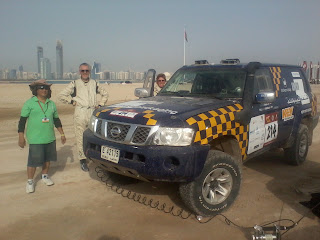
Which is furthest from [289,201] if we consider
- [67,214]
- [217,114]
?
[67,214]

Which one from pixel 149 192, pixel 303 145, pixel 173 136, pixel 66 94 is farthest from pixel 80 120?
pixel 303 145

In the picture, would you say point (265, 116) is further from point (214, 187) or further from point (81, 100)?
point (81, 100)

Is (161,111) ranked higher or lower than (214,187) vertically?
higher

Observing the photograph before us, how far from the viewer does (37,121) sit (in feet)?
14.3

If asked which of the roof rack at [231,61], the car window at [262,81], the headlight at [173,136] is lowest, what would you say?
the headlight at [173,136]

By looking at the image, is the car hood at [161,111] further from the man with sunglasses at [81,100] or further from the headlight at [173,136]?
the man with sunglasses at [81,100]

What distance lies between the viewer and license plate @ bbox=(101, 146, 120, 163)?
11.1 feet

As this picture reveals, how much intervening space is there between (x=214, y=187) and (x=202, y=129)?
847 mm

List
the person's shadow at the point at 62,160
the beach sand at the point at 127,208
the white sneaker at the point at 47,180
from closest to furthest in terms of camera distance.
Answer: the beach sand at the point at 127,208, the white sneaker at the point at 47,180, the person's shadow at the point at 62,160

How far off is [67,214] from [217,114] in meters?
2.24

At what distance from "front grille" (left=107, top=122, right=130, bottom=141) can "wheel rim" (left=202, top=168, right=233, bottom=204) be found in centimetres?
110

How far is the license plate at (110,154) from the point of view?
339 centimetres

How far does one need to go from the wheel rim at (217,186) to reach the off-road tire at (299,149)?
2.35 metres

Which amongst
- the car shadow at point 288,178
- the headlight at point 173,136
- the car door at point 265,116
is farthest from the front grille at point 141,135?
the car shadow at point 288,178
